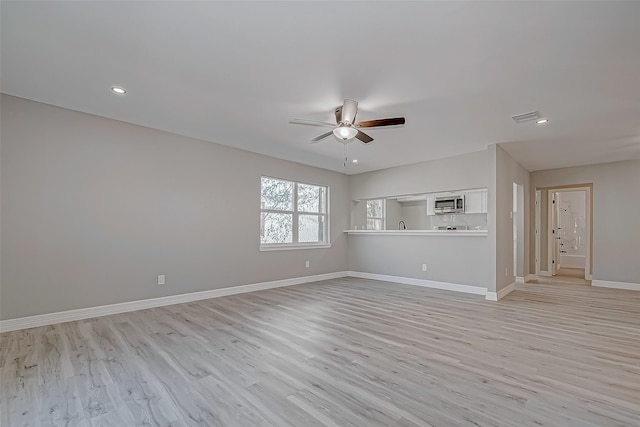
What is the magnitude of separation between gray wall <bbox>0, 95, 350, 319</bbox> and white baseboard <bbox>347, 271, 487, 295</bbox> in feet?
7.93

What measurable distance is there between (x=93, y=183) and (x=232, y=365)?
9.70 feet

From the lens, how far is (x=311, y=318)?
144 inches

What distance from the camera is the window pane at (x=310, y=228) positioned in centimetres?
624

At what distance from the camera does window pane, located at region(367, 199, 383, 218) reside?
302 inches

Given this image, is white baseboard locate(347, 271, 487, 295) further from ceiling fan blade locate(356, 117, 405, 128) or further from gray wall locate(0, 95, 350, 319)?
ceiling fan blade locate(356, 117, 405, 128)

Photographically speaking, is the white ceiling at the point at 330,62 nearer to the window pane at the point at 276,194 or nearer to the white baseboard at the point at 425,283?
the window pane at the point at 276,194

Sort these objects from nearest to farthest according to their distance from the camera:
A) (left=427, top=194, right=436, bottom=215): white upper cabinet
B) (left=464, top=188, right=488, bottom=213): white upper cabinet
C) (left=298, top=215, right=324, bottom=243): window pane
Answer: (left=298, top=215, right=324, bottom=243): window pane → (left=464, top=188, right=488, bottom=213): white upper cabinet → (left=427, top=194, right=436, bottom=215): white upper cabinet

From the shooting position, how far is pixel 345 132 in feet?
10.7

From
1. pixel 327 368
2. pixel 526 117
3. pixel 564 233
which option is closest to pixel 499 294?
pixel 526 117

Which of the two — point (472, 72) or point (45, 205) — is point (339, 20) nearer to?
point (472, 72)

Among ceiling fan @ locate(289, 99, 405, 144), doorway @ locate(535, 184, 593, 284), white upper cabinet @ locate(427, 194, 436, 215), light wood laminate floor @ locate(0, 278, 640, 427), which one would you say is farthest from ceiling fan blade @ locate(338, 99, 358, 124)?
doorway @ locate(535, 184, 593, 284)

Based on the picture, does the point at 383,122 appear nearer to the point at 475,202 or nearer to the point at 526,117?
the point at 526,117

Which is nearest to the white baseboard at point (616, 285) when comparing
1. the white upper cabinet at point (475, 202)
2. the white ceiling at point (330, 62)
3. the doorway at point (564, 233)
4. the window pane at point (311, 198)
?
the doorway at point (564, 233)

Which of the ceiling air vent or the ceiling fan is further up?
the ceiling air vent
